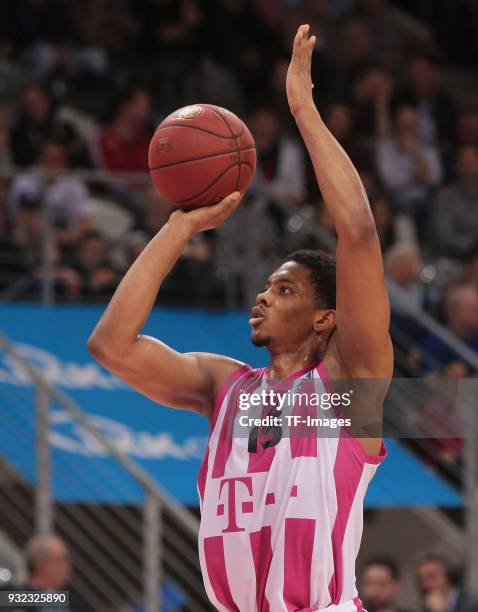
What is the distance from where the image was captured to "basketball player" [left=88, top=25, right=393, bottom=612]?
3809mm

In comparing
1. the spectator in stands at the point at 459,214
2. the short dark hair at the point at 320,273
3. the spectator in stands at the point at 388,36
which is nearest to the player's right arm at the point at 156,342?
the short dark hair at the point at 320,273

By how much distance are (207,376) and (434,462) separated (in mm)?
5173

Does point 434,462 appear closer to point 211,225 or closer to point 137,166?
point 137,166

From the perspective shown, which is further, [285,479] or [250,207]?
[250,207]

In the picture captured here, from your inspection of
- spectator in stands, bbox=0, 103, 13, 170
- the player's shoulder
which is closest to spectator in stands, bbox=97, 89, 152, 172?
spectator in stands, bbox=0, 103, 13, 170

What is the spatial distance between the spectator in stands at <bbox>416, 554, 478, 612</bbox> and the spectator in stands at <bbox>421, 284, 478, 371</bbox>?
1.64 m


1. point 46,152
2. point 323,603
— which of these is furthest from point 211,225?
point 46,152

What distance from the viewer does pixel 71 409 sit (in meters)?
7.12

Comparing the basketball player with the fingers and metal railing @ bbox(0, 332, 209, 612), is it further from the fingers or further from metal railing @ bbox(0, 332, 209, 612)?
metal railing @ bbox(0, 332, 209, 612)

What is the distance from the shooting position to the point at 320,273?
13.7ft

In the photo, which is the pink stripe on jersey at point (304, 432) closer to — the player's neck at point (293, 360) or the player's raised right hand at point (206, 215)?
the player's neck at point (293, 360)

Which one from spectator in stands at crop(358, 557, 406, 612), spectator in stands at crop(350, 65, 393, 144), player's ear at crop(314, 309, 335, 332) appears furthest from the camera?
spectator in stands at crop(350, 65, 393, 144)

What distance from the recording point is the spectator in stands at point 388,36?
13891 millimetres

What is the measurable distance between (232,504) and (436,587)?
436cm
